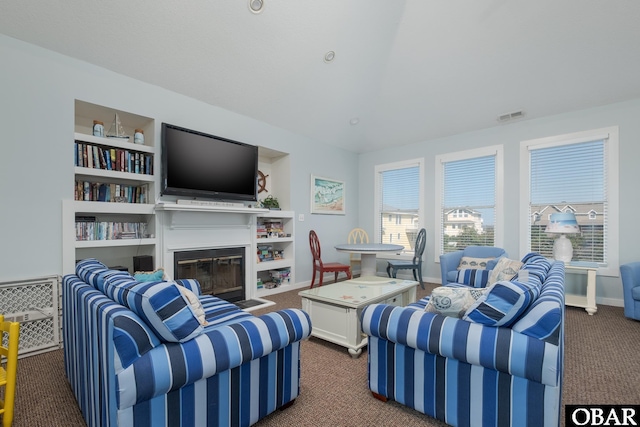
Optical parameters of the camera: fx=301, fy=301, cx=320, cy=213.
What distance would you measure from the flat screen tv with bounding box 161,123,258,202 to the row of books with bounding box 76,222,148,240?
523mm

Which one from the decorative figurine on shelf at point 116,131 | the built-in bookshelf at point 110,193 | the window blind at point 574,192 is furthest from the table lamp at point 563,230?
the decorative figurine on shelf at point 116,131

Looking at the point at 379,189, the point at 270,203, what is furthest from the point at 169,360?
the point at 379,189

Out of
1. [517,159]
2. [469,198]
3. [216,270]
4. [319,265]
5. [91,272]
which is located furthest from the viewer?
[469,198]

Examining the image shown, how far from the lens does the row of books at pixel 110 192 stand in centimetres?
305

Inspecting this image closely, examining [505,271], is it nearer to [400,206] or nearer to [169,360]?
[169,360]

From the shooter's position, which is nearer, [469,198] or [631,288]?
[631,288]

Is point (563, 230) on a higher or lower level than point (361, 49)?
lower

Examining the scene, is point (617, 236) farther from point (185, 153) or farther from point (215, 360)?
point (185, 153)

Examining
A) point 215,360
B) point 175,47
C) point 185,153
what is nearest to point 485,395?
point 215,360

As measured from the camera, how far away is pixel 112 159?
3172mm

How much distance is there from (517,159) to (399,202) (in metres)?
2.03

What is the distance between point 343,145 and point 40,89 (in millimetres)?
4332

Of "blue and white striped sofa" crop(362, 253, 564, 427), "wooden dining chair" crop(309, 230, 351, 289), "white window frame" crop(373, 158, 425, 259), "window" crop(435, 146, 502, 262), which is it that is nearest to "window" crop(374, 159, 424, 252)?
"white window frame" crop(373, 158, 425, 259)

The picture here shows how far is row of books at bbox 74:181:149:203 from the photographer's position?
3047 millimetres
